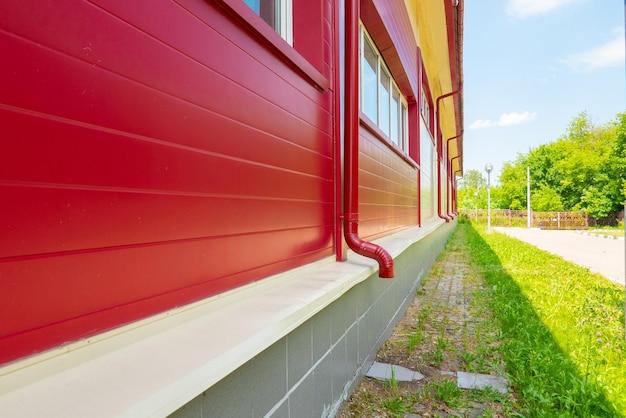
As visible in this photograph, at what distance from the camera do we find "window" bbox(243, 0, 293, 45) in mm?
2373

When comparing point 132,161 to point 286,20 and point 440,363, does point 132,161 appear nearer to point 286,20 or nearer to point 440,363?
point 286,20

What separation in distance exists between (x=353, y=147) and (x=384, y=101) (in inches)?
120

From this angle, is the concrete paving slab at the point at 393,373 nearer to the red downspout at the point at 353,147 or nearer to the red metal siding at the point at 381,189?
the red downspout at the point at 353,147

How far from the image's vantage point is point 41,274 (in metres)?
0.93

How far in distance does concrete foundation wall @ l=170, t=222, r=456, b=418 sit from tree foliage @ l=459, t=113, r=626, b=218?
36755mm

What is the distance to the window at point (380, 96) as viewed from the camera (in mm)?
4453

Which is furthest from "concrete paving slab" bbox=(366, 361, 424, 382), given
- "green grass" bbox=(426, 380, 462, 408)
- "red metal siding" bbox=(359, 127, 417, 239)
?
"red metal siding" bbox=(359, 127, 417, 239)

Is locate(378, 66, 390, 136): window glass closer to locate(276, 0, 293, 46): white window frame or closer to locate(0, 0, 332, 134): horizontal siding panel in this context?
locate(276, 0, 293, 46): white window frame

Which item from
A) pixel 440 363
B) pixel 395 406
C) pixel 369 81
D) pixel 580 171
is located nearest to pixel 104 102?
pixel 395 406

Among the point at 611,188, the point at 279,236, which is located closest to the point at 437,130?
A: the point at 279,236

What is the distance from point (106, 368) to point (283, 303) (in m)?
0.74

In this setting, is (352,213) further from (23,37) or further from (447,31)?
(447,31)

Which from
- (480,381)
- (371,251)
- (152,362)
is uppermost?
(371,251)

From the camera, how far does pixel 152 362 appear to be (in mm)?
1061
